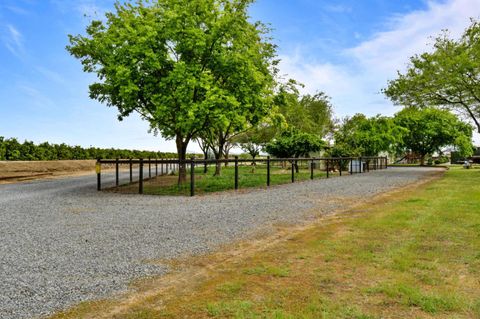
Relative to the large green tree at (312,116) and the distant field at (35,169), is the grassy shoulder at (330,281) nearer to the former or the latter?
the distant field at (35,169)

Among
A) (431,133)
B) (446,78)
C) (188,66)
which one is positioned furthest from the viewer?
(431,133)

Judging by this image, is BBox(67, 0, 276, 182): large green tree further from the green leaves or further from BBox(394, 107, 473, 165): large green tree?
BBox(394, 107, 473, 165): large green tree

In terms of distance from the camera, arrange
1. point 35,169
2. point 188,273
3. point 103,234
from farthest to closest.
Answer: point 35,169, point 103,234, point 188,273

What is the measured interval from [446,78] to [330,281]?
21.9m

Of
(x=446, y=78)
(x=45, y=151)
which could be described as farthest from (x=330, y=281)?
(x=45, y=151)

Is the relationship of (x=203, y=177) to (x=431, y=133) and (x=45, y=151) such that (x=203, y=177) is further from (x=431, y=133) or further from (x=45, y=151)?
(x=431, y=133)

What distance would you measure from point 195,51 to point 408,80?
16332 mm

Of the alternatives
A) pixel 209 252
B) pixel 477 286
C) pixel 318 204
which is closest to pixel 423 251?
pixel 477 286

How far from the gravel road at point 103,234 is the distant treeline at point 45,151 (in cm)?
1842

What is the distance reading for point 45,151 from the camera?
102 ft

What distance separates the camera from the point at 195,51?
1388 cm

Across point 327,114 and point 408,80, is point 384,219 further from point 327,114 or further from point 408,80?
point 327,114

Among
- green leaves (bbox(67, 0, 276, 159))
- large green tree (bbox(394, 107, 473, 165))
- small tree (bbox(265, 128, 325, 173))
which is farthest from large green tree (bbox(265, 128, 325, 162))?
large green tree (bbox(394, 107, 473, 165))

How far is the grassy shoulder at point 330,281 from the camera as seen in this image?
3.02 m
